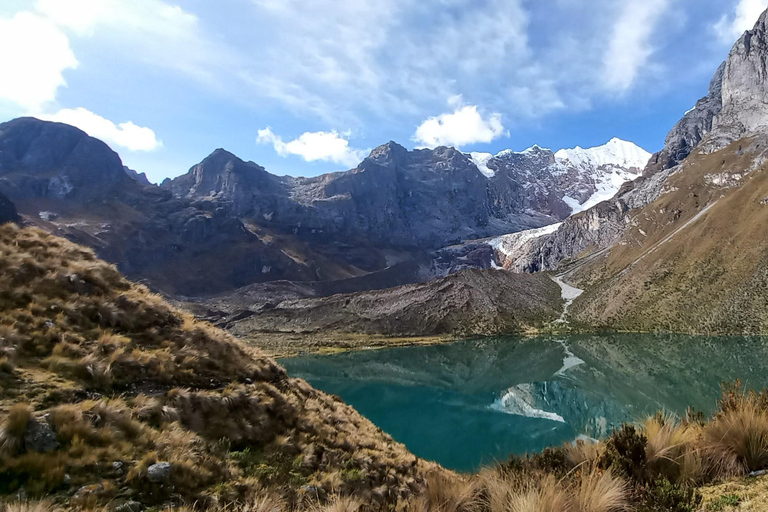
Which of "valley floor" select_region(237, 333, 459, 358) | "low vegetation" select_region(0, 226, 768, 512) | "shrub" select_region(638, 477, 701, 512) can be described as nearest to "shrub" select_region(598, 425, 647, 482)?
"low vegetation" select_region(0, 226, 768, 512)

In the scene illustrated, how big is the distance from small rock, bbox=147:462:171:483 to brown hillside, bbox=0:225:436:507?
2 cm

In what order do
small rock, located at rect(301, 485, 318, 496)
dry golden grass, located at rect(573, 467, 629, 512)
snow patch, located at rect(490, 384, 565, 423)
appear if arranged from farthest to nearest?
1. snow patch, located at rect(490, 384, 565, 423)
2. small rock, located at rect(301, 485, 318, 496)
3. dry golden grass, located at rect(573, 467, 629, 512)

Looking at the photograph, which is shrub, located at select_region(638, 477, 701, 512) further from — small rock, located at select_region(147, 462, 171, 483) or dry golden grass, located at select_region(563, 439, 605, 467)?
small rock, located at select_region(147, 462, 171, 483)

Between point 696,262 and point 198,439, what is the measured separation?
15453 cm

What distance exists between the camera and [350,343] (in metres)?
133

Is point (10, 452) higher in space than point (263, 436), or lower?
higher

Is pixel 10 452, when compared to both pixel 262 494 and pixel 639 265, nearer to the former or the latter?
pixel 262 494

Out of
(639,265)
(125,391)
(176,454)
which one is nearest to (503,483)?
(176,454)

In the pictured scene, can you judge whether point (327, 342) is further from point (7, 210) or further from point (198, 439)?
point (7, 210)

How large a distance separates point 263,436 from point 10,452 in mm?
5273

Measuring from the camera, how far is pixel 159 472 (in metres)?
7.22

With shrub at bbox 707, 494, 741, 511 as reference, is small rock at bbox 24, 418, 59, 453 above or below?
above

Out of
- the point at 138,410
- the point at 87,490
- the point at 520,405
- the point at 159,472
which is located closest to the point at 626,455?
the point at 159,472

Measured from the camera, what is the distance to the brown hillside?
6727 mm
